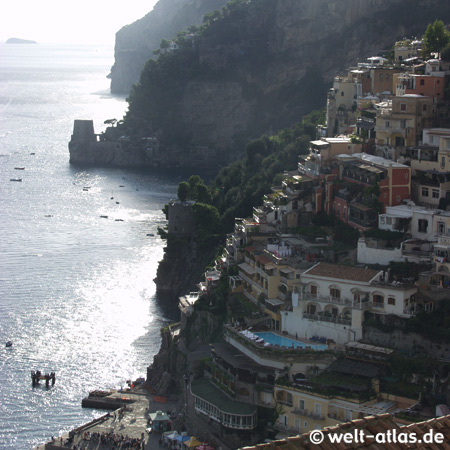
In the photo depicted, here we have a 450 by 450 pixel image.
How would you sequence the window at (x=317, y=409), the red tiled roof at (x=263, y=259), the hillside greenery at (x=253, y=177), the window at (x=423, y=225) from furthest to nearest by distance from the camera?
the hillside greenery at (x=253, y=177) < the red tiled roof at (x=263, y=259) < the window at (x=423, y=225) < the window at (x=317, y=409)

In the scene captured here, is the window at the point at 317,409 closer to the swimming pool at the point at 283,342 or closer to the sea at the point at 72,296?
the swimming pool at the point at 283,342

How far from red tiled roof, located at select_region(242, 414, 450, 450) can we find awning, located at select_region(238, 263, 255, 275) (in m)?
45.5

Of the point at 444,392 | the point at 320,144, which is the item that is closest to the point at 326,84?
the point at 320,144

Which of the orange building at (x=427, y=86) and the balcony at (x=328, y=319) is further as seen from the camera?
the orange building at (x=427, y=86)

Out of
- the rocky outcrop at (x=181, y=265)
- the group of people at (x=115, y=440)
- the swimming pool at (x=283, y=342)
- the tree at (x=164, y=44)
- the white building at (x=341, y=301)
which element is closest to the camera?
the white building at (x=341, y=301)

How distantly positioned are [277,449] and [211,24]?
171 metres

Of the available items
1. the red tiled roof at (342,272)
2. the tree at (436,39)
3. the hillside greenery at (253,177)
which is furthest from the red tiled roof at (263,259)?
the tree at (436,39)

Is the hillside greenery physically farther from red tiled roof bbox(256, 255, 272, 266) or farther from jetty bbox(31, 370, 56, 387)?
jetty bbox(31, 370, 56, 387)

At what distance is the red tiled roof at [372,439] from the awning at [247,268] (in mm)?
45536

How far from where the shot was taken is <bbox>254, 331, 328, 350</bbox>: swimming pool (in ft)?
179

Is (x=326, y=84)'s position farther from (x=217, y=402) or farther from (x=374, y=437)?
(x=374, y=437)

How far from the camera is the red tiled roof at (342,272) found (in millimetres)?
55125

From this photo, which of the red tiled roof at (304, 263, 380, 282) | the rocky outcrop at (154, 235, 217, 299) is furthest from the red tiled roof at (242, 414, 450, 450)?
the rocky outcrop at (154, 235, 217, 299)

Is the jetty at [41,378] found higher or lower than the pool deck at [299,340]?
lower
